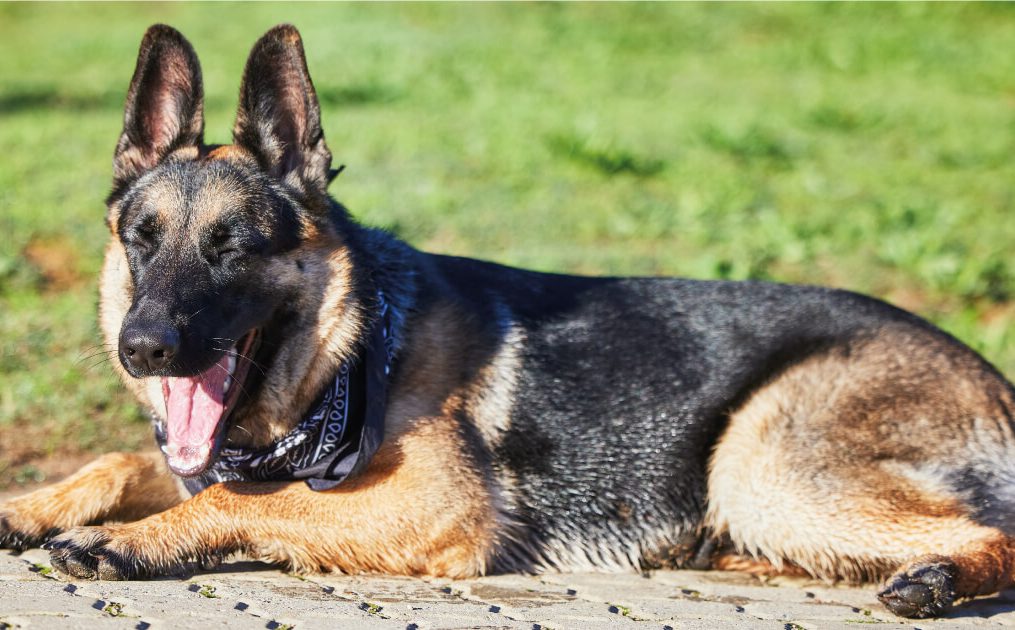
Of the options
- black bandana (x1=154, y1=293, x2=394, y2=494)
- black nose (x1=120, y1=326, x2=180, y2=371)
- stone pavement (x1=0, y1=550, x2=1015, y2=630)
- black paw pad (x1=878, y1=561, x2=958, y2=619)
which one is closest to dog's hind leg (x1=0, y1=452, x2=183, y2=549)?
stone pavement (x1=0, y1=550, x2=1015, y2=630)

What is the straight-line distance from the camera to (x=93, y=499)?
418 centimetres

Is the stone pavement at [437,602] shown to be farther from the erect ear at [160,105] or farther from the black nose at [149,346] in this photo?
the erect ear at [160,105]

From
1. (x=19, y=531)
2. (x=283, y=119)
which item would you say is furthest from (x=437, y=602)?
(x=283, y=119)

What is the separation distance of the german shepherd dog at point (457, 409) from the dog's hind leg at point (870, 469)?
1 centimetres

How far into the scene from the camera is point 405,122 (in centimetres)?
1167

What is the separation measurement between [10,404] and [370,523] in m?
2.85

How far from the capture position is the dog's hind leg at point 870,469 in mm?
4152

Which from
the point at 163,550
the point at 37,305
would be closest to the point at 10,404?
the point at 37,305

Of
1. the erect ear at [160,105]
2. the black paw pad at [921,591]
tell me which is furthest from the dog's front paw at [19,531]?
the black paw pad at [921,591]

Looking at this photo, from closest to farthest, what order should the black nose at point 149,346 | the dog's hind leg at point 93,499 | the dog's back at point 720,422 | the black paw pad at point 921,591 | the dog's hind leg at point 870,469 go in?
the black nose at point 149,346 → the black paw pad at point 921,591 → the dog's hind leg at point 93,499 → the dog's hind leg at point 870,469 → the dog's back at point 720,422

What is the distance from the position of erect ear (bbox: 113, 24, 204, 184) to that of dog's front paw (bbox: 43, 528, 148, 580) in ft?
4.56

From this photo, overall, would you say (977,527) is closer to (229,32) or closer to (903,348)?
(903,348)

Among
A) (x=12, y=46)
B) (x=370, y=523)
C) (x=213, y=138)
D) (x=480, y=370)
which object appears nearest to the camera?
(x=370, y=523)

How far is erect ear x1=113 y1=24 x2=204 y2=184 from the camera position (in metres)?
4.16
